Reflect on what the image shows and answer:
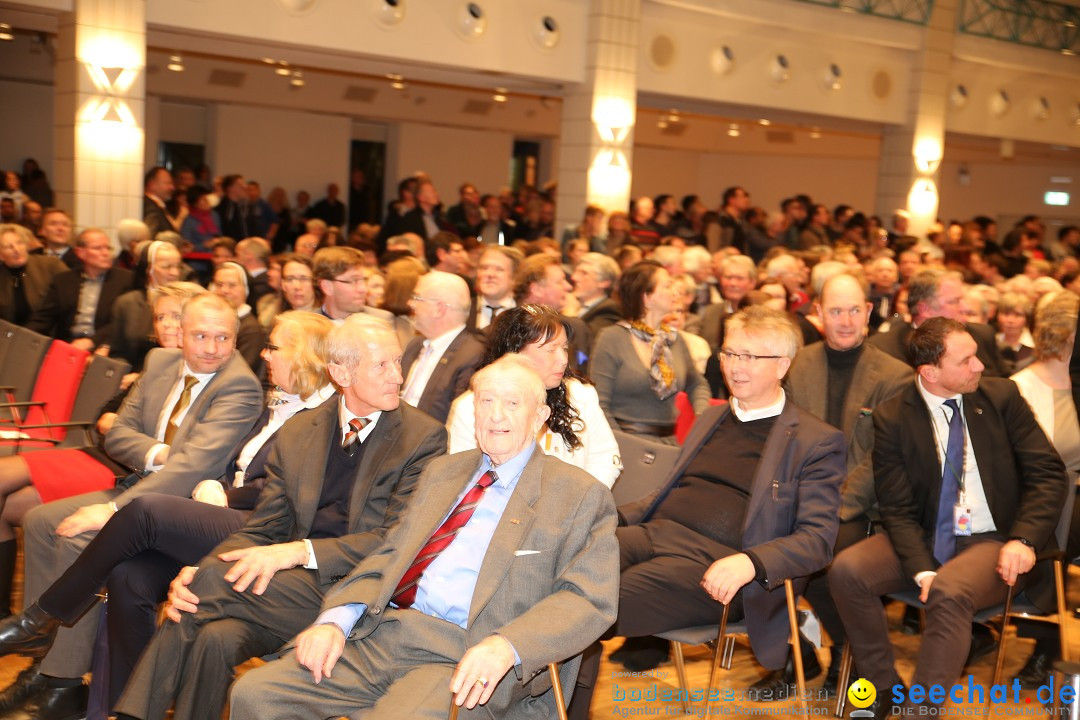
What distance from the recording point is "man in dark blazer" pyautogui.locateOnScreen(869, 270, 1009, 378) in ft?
16.9

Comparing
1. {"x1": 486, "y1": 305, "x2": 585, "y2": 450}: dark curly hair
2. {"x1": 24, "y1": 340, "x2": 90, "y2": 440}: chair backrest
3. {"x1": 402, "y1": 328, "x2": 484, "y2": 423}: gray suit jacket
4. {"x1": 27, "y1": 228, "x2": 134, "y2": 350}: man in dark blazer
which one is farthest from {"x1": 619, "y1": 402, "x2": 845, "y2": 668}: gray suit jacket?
{"x1": 27, "y1": 228, "x2": 134, "y2": 350}: man in dark blazer

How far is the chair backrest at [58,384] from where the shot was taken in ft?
17.3

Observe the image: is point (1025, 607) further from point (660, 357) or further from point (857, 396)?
point (660, 357)

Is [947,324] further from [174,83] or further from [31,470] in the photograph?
[174,83]

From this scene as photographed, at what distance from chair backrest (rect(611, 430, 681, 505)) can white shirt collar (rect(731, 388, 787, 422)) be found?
0.97 ft

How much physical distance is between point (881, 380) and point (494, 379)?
2246mm

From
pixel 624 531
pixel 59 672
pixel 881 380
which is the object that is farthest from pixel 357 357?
pixel 881 380

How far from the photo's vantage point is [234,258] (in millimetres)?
8398

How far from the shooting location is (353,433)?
11.2 ft

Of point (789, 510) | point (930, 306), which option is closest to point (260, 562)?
point (789, 510)

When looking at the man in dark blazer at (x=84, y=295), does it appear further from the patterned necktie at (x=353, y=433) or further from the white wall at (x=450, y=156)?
the white wall at (x=450, y=156)

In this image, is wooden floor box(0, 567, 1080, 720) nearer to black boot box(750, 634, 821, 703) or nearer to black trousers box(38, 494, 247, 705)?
black boot box(750, 634, 821, 703)

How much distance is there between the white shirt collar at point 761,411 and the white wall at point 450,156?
1566 cm

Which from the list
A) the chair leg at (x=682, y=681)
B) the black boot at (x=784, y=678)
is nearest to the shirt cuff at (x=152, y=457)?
the chair leg at (x=682, y=681)
